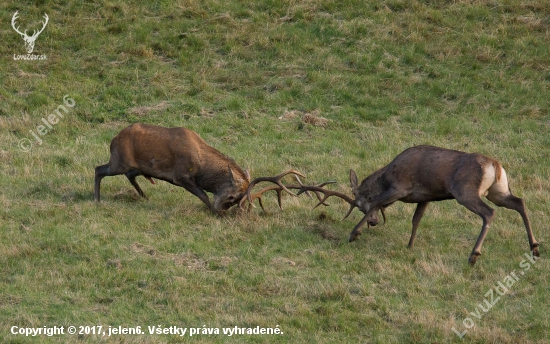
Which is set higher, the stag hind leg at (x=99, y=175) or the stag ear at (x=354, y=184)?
the stag ear at (x=354, y=184)

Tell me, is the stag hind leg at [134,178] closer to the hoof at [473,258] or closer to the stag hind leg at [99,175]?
the stag hind leg at [99,175]

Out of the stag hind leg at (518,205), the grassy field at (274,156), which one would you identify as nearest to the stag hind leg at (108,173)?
the grassy field at (274,156)

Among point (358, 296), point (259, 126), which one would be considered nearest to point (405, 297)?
point (358, 296)

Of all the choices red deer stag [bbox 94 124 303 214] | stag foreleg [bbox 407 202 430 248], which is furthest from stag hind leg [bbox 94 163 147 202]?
stag foreleg [bbox 407 202 430 248]

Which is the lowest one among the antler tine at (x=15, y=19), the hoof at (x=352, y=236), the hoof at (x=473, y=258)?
the hoof at (x=352, y=236)

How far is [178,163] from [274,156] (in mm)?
3026

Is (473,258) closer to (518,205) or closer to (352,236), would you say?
(518,205)

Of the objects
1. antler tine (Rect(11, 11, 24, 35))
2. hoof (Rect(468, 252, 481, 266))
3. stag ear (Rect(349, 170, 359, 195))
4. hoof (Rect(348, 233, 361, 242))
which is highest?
antler tine (Rect(11, 11, 24, 35))

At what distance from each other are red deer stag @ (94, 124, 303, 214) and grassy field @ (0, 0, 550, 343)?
0.36 metres

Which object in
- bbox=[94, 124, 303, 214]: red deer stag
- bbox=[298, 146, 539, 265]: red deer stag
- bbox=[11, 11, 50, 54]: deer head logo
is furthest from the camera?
bbox=[11, 11, 50, 54]: deer head logo

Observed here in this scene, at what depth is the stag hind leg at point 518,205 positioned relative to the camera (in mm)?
10305

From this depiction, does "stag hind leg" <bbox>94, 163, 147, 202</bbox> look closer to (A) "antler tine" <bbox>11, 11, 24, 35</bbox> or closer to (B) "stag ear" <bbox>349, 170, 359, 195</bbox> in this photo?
(B) "stag ear" <bbox>349, 170, 359, 195</bbox>

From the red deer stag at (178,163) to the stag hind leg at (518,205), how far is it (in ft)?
11.2

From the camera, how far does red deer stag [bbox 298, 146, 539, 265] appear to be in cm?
1023
